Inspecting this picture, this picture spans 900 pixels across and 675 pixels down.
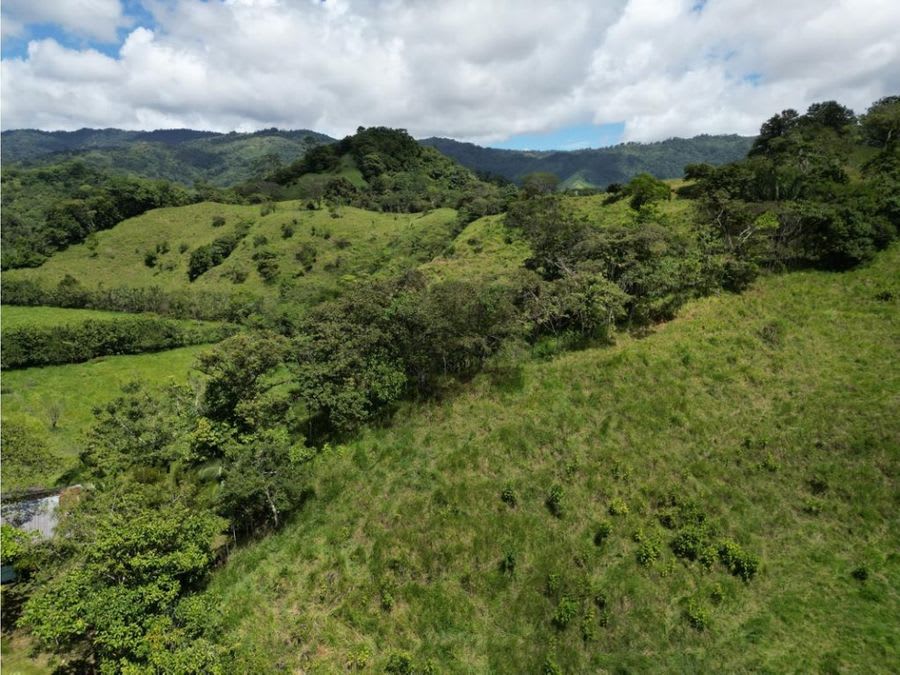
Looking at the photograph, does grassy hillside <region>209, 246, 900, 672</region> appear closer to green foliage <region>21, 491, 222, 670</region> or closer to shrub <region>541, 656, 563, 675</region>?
shrub <region>541, 656, 563, 675</region>

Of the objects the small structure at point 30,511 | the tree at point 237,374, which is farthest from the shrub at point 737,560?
the small structure at point 30,511

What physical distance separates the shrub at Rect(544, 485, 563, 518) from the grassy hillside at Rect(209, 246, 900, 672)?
0.11m

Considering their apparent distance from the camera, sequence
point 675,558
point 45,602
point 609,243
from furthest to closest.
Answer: point 609,243 → point 675,558 → point 45,602

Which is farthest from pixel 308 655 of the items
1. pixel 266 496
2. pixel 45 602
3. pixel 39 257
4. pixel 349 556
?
pixel 39 257

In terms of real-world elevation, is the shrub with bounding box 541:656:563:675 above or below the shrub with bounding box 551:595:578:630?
below

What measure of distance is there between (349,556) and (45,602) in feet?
36.2

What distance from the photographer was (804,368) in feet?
85.6

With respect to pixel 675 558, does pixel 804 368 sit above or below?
above

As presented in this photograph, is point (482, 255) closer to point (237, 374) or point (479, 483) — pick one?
point (237, 374)

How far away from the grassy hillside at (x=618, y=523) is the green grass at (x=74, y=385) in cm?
2588

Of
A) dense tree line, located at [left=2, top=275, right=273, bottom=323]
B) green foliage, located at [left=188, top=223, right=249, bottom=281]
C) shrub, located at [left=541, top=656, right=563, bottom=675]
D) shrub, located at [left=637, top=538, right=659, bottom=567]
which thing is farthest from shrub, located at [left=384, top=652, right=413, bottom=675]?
green foliage, located at [left=188, top=223, right=249, bottom=281]

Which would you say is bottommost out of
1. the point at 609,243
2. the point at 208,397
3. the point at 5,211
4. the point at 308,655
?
the point at 308,655

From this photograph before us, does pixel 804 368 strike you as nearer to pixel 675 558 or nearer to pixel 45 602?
pixel 675 558

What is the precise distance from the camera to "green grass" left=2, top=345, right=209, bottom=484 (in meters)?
39.3
